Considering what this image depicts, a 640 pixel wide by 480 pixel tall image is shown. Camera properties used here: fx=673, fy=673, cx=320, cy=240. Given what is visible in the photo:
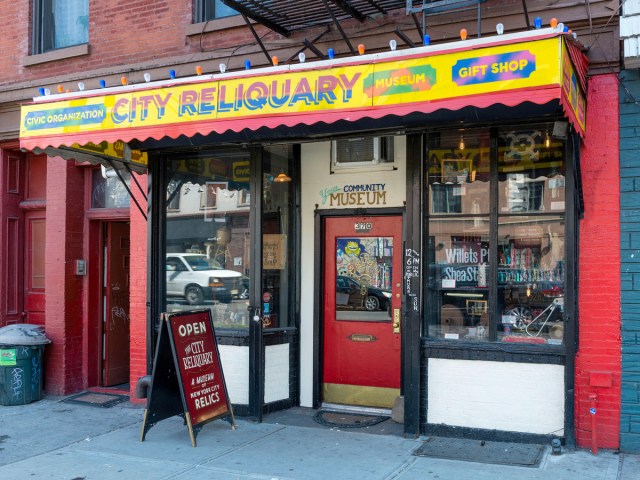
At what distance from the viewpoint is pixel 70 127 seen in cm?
698

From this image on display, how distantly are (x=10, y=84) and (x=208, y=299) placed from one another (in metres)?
4.62

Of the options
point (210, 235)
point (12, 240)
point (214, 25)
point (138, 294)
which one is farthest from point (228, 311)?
point (12, 240)

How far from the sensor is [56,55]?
9547mm

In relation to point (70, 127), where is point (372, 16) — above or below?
above

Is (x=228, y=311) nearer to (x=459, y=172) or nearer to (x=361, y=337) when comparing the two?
(x=361, y=337)

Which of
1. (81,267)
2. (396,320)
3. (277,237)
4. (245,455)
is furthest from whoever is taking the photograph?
(81,267)

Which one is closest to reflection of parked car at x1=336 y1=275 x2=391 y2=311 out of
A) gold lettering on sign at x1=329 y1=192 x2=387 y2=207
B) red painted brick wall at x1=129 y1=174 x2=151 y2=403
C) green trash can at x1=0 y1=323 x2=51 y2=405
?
gold lettering on sign at x1=329 y1=192 x2=387 y2=207

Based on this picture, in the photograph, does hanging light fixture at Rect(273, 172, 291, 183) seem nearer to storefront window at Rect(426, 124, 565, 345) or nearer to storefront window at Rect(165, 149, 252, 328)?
storefront window at Rect(165, 149, 252, 328)

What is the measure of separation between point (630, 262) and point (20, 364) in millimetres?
7541

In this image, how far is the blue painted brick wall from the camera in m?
6.32

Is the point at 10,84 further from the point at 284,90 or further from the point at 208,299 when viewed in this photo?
the point at 284,90

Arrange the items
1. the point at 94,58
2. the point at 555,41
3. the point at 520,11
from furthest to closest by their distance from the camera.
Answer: the point at 94,58, the point at 520,11, the point at 555,41

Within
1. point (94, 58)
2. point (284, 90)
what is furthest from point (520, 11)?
point (94, 58)

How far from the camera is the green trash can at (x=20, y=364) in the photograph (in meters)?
8.92
